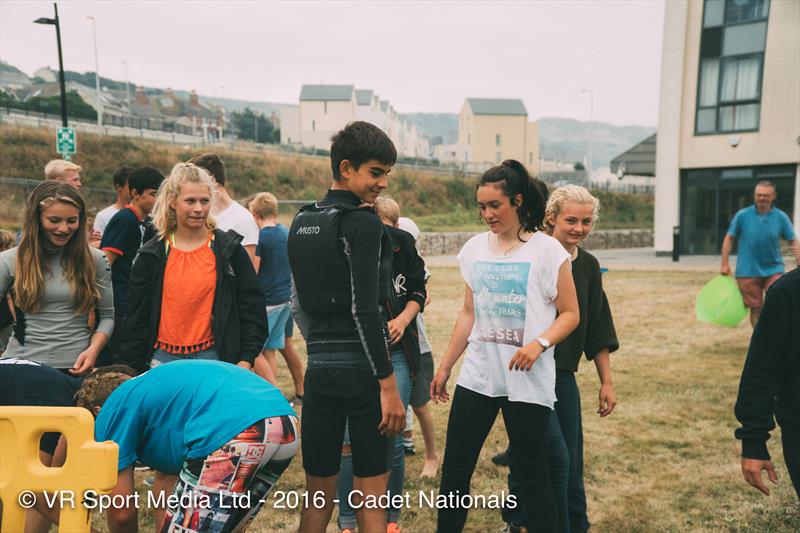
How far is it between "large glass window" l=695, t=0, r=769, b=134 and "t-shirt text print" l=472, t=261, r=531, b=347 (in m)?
25.0

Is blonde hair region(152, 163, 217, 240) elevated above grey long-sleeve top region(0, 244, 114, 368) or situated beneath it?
elevated above

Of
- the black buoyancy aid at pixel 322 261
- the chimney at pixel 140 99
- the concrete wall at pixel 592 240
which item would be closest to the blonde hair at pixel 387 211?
the black buoyancy aid at pixel 322 261

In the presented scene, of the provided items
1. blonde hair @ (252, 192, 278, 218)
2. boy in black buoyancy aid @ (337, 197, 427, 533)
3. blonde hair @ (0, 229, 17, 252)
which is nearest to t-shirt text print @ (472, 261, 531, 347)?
boy in black buoyancy aid @ (337, 197, 427, 533)

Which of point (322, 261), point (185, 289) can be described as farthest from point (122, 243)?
point (322, 261)

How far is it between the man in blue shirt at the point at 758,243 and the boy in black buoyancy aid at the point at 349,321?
22.9 ft

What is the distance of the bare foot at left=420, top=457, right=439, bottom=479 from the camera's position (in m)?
4.75

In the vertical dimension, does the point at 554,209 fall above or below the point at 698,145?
below

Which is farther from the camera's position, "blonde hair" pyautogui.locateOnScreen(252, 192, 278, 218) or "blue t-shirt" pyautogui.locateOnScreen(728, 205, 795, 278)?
"blue t-shirt" pyautogui.locateOnScreen(728, 205, 795, 278)

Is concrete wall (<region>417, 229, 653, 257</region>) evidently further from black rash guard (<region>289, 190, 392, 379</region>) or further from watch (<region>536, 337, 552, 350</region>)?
black rash guard (<region>289, 190, 392, 379</region>)

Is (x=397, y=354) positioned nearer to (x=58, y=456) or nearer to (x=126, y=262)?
(x=58, y=456)

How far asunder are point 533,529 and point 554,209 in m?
1.70

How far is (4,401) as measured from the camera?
275cm

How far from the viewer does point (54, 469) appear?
7.39ft

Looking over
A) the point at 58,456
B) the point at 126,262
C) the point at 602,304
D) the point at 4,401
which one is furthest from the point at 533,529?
the point at 126,262
